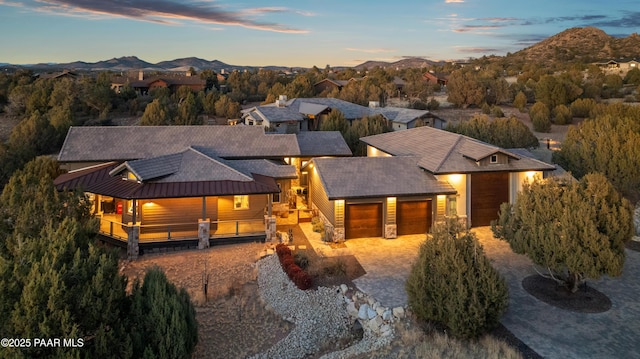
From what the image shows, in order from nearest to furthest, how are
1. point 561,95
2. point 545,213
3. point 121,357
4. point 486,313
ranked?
point 121,357 < point 486,313 < point 545,213 < point 561,95

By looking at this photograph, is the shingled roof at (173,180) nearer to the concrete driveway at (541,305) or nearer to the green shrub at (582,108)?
the concrete driveway at (541,305)

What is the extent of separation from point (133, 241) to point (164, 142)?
9.68m

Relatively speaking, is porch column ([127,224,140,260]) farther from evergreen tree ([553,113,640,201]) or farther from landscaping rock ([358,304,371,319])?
evergreen tree ([553,113,640,201])

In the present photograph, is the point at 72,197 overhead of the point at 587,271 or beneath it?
overhead

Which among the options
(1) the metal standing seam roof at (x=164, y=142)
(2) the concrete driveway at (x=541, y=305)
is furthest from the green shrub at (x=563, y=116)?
(1) the metal standing seam roof at (x=164, y=142)

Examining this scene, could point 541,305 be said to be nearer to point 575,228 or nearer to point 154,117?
point 575,228

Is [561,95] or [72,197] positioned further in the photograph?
[561,95]

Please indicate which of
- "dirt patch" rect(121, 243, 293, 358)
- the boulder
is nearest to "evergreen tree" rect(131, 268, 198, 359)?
"dirt patch" rect(121, 243, 293, 358)

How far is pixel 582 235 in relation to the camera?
13.0m

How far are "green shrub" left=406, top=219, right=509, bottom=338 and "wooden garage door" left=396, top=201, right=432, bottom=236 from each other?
28.0 feet

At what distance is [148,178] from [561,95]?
57729mm

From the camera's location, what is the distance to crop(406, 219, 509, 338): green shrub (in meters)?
11.4

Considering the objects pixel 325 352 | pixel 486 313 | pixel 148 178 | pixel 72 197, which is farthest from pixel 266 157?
pixel 486 313

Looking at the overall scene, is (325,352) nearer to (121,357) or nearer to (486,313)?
(486,313)
